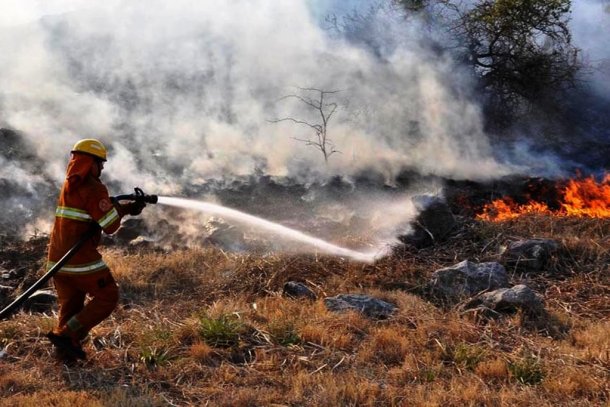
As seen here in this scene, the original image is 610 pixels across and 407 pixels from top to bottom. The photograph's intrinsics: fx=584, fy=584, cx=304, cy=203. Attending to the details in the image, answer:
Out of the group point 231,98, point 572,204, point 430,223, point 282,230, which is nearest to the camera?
point 430,223

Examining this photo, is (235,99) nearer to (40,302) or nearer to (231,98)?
(231,98)

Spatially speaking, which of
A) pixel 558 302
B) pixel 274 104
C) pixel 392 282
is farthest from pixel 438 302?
pixel 274 104

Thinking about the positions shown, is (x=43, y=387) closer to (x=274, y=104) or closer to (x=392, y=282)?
(x=392, y=282)

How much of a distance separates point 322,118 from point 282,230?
Result: 15.6 ft

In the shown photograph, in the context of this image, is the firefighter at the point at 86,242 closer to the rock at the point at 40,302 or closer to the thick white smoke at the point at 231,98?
the rock at the point at 40,302

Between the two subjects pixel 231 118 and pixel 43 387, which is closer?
pixel 43 387

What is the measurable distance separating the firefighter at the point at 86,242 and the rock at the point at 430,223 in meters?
3.92

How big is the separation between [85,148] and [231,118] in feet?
27.4

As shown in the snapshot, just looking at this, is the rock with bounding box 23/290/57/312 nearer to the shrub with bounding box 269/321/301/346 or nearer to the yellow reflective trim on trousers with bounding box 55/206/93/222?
the yellow reflective trim on trousers with bounding box 55/206/93/222

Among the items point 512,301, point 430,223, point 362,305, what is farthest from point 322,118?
point 512,301

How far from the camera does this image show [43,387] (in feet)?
12.2

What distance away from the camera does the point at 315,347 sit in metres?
4.32

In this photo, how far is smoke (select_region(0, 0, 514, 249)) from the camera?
10672mm

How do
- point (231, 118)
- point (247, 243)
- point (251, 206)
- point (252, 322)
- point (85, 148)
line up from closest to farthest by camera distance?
point (85, 148) → point (252, 322) → point (247, 243) → point (251, 206) → point (231, 118)
